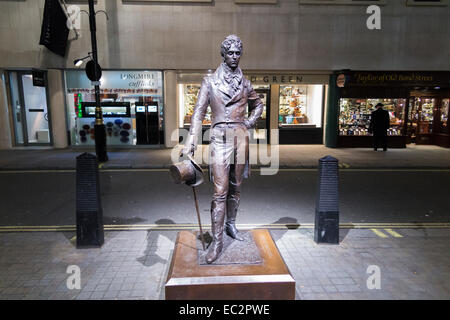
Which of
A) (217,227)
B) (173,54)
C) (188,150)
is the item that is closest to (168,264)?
(217,227)

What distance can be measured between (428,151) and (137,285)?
14.3 meters

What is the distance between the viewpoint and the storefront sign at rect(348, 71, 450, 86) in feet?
48.8

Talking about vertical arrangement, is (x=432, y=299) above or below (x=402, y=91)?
below

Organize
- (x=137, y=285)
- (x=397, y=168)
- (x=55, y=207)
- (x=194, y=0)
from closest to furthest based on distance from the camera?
(x=137, y=285) < (x=55, y=207) < (x=397, y=168) < (x=194, y=0)

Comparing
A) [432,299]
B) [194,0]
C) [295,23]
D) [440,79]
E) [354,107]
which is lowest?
[432,299]

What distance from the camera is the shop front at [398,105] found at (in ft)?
48.9

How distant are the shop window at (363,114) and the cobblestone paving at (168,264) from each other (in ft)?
33.9

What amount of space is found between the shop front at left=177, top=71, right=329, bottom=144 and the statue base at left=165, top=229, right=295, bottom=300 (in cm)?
1224

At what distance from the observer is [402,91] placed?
1517cm

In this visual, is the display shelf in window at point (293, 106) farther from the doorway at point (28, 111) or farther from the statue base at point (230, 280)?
the statue base at point (230, 280)

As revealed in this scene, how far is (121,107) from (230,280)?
12840mm

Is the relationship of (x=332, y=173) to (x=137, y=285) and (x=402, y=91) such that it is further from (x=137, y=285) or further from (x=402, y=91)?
(x=402, y=91)

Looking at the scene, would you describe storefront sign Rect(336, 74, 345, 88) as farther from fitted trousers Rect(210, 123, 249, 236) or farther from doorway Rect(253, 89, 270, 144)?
fitted trousers Rect(210, 123, 249, 236)
